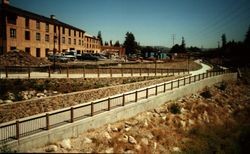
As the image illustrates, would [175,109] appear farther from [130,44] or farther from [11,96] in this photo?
[130,44]

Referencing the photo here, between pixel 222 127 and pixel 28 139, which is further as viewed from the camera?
pixel 222 127

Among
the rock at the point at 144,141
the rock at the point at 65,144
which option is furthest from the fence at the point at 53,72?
the rock at the point at 65,144

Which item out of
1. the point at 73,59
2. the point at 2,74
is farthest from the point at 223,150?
the point at 73,59

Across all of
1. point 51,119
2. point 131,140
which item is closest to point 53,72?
point 51,119

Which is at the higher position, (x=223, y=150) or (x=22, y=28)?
(x=22, y=28)

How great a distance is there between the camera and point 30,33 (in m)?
48.3

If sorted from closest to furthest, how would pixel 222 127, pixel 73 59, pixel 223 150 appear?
1. pixel 223 150
2. pixel 222 127
3. pixel 73 59

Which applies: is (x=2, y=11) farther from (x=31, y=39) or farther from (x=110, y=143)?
(x=110, y=143)

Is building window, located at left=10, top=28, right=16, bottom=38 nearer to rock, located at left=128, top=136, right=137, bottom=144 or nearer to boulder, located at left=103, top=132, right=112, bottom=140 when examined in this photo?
boulder, located at left=103, top=132, right=112, bottom=140

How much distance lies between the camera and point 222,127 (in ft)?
78.7

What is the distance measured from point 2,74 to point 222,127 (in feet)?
76.4

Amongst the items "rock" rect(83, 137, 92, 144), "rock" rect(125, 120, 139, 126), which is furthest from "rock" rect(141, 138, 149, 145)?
"rock" rect(83, 137, 92, 144)

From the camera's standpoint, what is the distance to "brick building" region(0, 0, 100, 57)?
42.8 metres

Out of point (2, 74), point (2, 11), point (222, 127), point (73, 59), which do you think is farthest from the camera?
point (73, 59)
